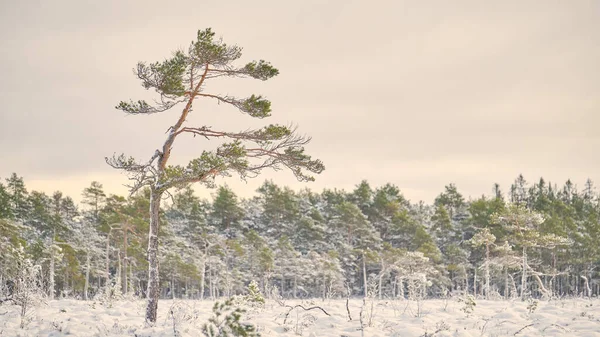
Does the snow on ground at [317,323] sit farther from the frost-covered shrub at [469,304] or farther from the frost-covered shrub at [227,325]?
the frost-covered shrub at [227,325]

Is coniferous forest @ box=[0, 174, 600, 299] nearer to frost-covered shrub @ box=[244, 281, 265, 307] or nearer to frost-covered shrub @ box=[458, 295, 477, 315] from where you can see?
frost-covered shrub @ box=[458, 295, 477, 315]

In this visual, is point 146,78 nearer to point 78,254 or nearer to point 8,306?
point 8,306

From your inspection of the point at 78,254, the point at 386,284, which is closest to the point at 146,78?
the point at 78,254

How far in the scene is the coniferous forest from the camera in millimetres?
36781

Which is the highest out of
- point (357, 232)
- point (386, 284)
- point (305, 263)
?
point (357, 232)

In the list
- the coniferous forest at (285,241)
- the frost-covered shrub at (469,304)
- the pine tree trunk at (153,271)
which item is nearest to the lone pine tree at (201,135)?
the pine tree trunk at (153,271)

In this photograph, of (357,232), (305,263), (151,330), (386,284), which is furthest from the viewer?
(386,284)

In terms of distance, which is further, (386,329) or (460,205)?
(460,205)

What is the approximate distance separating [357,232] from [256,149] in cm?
3680

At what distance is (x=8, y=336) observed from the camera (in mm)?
8805

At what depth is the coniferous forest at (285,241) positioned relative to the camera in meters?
36.8

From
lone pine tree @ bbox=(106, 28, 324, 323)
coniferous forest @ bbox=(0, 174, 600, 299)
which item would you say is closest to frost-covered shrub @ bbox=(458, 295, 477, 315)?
lone pine tree @ bbox=(106, 28, 324, 323)

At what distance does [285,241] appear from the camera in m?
42.9

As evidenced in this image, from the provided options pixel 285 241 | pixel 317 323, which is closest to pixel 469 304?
pixel 317 323
